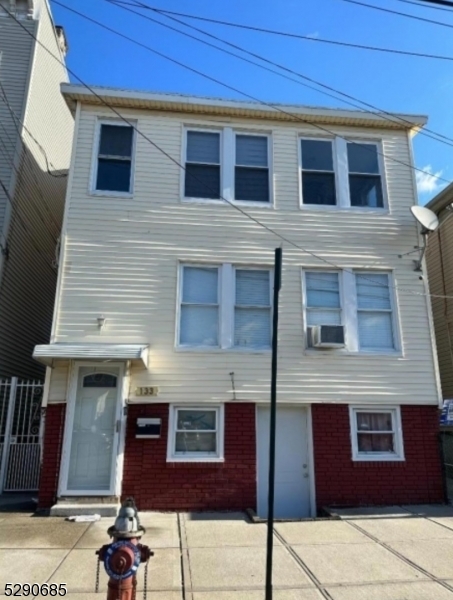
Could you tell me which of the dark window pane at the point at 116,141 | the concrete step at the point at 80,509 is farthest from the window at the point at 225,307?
the concrete step at the point at 80,509

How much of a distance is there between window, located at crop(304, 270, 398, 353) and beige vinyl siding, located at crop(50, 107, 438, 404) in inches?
8.0

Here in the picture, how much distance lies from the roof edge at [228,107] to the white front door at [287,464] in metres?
6.09

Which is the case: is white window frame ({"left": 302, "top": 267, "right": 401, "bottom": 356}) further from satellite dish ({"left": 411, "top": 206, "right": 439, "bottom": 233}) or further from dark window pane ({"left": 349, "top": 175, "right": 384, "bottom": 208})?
dark window pane ({"left": 349, "top": 175, "right": 384, "bottom": 208})

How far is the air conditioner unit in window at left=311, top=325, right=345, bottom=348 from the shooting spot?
830 centimetres

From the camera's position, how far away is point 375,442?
8297 mm

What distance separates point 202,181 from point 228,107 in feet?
5.38

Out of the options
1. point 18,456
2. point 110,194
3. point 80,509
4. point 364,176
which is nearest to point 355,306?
point 364,176

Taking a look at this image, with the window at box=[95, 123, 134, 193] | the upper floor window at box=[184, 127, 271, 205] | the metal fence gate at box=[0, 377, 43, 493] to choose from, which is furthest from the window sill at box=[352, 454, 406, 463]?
the window at box=[95, 123, 134, 193]

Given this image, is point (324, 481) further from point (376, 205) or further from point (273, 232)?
point (376, 205)

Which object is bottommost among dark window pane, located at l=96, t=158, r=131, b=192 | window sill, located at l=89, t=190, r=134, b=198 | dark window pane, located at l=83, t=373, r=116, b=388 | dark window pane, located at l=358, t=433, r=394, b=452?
dark window pane, located at l=358, t=433, r=394, b=452

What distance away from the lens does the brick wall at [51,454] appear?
728cm

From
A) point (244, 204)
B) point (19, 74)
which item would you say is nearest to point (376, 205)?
point (244, 204)

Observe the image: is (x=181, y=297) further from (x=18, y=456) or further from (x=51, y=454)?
(x=18, y=456)

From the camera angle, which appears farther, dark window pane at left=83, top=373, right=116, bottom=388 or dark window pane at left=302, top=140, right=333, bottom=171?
dark window pane at left=302, top=140, right=333, bottom=171
